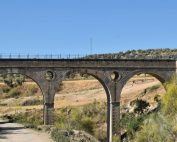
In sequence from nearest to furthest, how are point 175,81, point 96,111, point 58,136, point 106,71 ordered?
point 58,136
point 175,81
point 106,71
point 96,111

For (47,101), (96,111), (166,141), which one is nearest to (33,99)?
(96,111)

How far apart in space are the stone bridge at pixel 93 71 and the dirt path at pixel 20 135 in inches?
135

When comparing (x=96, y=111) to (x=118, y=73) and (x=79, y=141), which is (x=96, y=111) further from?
(x=79, y=141)

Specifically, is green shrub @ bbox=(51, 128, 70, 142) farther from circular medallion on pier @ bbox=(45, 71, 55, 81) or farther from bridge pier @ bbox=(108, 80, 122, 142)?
bridge pier @ bbox=(108, 80, 122, 142)

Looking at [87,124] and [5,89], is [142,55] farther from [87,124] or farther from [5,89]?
[87,124]

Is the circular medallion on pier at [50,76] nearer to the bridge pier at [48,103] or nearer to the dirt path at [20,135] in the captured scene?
the bridge pier at [48,103]

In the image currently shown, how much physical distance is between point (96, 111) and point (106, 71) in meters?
14.4

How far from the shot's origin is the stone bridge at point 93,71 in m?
46.1

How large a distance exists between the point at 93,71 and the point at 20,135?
446 inches

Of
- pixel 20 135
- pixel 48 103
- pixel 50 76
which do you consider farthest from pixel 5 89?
pixel 20 135

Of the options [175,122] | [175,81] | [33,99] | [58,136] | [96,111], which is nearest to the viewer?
[175,122]

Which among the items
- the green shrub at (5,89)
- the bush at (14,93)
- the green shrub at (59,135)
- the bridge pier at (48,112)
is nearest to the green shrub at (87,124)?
the bridge pier at (48,112)

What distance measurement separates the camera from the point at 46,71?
4672 centimetres

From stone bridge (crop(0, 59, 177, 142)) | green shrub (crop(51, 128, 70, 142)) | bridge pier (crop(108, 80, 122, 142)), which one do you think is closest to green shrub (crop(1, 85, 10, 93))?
stone bridge (crop(0, 59, 177, 142))
